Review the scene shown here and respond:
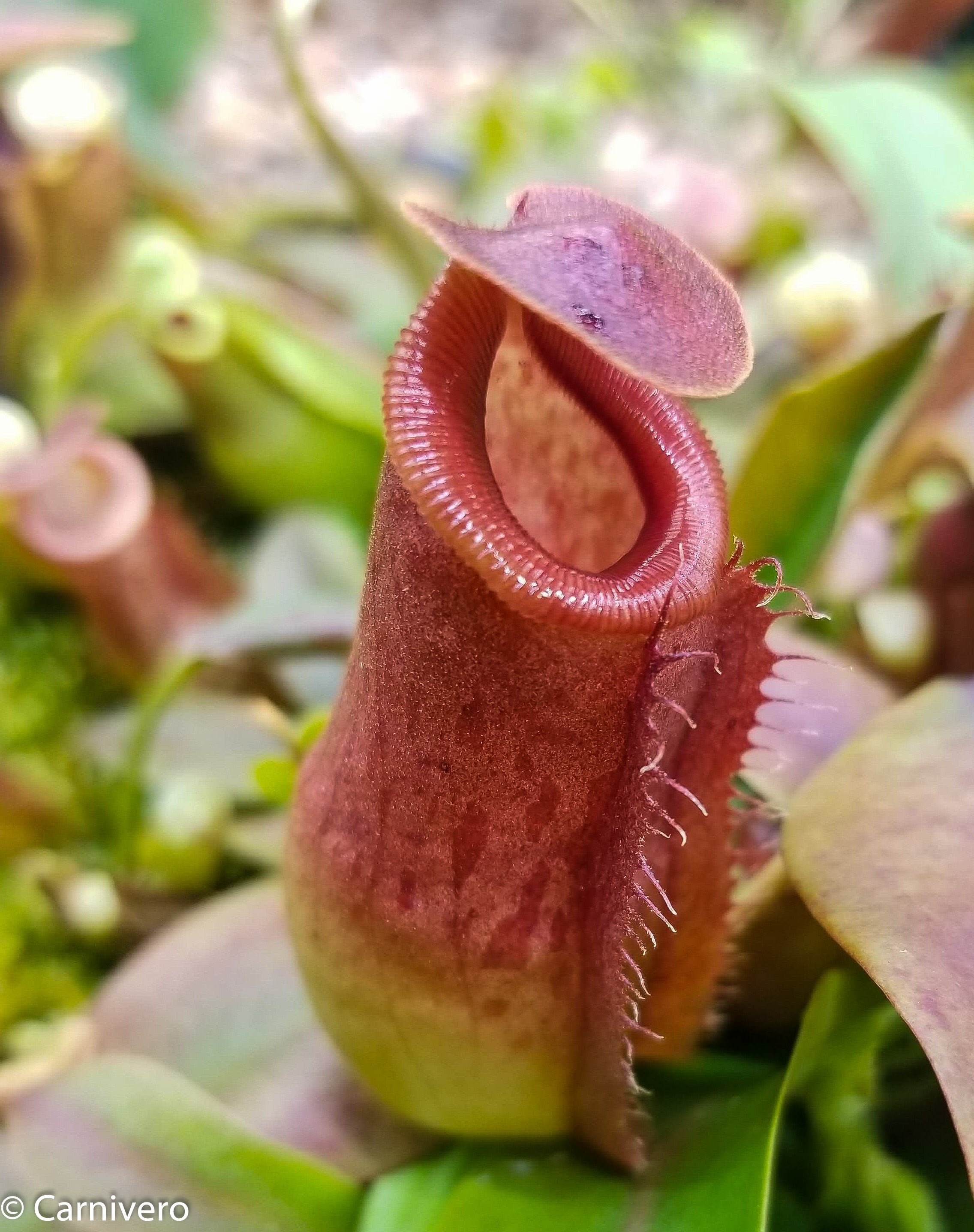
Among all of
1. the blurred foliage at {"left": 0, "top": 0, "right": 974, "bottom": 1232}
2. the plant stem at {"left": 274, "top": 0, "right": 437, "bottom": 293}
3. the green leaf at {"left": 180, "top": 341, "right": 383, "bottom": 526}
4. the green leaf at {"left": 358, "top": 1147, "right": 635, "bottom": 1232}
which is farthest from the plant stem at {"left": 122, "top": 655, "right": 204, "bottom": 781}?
the plant stem at {"left": 274, "top": 0, "right": 437, "bottom": 293}

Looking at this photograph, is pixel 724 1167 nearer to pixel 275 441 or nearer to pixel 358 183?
pixel 275 441

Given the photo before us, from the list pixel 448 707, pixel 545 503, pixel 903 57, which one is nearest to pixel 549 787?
pixel 448 707

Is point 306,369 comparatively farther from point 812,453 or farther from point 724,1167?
point 724,1167

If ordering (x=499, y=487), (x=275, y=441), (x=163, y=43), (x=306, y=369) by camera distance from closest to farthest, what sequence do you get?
(x=499, y=487), (x=306, y=369), (x=275, y=441), (x=163, y=43)

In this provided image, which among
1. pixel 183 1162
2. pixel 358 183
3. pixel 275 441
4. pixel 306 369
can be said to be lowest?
pixel 183 1162

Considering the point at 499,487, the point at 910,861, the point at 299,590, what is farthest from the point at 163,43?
the point at 910,861

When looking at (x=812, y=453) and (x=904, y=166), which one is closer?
(x=812, y=453)

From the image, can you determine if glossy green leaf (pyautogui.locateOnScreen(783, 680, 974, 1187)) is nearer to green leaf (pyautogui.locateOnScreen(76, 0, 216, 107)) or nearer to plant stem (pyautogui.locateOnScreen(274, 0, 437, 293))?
plant stem (pyautogui.locateOnScreen(274, 0, 437, 293))

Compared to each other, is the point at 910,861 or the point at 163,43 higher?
the point at 163,43

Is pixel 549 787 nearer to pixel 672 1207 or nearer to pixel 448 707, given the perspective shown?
pixel 448 707

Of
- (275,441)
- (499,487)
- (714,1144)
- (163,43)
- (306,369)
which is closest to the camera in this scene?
(499,487)
